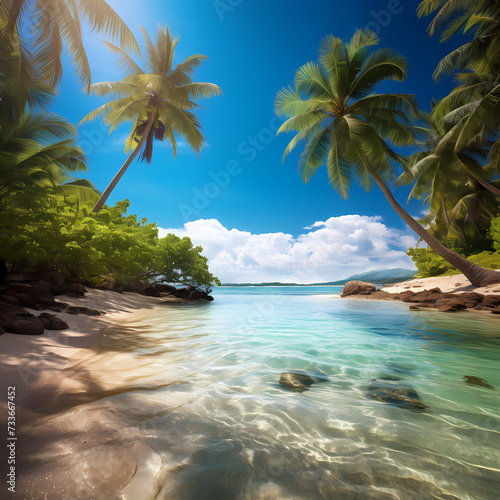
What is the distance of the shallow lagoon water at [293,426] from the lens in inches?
Result: 59.6

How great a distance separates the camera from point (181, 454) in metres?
1.77

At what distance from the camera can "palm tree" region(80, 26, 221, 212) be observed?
46.0 ft

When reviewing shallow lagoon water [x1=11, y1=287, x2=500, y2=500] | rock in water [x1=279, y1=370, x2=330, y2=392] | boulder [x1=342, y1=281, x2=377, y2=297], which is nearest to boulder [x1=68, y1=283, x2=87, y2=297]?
shallow lagoon water [x1=11, y1=287, x2=500, y2=500]

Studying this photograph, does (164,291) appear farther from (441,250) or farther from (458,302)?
(441,250)

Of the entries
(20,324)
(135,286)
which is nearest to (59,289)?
(20,324)

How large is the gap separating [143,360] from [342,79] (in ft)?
53.4

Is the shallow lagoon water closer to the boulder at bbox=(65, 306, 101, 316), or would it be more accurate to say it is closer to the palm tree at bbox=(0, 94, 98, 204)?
the boulder at bbox=(65, 306, 101, 316)

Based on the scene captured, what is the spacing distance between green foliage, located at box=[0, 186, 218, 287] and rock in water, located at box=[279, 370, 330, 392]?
7.22m

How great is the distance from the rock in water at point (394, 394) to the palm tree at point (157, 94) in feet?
49.0

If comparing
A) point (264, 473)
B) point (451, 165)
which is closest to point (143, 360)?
point (264, 473)

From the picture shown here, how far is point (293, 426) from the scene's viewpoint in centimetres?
222

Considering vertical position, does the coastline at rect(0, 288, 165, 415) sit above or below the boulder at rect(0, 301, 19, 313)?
below

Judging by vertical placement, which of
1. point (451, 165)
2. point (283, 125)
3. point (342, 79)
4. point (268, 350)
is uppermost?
point (342, 79)

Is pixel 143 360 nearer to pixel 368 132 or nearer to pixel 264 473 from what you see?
pixel 264 473
